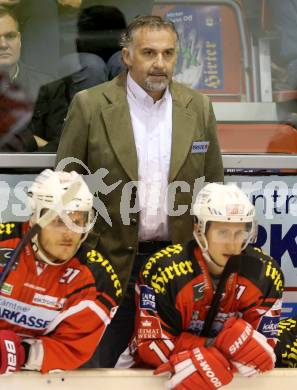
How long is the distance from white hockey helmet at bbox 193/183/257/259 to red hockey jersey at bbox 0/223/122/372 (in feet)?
1.39

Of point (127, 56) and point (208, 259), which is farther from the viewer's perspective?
point (127, 56)

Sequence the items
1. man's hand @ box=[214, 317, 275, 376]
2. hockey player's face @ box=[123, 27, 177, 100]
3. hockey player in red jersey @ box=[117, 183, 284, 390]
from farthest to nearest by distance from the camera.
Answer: hockey player's face @ box=[123, 27, 177, 100]
hockey player in red jersey @ box=[117, 183, 284, 390]
man's hand @ box=[214, 317, 275, 376]

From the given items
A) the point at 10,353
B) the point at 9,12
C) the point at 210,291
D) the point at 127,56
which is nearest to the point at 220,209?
the point at 210,291

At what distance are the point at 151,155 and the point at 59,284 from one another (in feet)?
2.47

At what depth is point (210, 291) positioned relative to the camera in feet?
13.1

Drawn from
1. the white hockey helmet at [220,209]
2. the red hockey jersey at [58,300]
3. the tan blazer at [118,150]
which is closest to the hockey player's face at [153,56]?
the tan blazer at [118,150]


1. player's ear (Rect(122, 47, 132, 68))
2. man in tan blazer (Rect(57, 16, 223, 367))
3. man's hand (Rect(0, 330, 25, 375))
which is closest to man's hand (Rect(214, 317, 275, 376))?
man in tan blazer (Rect(57, 16, 223, 367))

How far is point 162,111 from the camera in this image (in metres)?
4.37

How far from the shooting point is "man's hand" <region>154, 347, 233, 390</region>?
3738 mm

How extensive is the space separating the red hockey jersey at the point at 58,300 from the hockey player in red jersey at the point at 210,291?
0.61 ft

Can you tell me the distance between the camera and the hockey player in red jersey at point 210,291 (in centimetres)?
391

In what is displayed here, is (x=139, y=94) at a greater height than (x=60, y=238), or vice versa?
(x=139, y=94)

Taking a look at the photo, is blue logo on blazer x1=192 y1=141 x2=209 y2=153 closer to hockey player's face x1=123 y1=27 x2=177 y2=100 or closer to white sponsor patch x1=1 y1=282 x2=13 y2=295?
hockey player's face x1=123 y1=27 x2=177 y2=100

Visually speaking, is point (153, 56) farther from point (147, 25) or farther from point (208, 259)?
point (208, 259)
